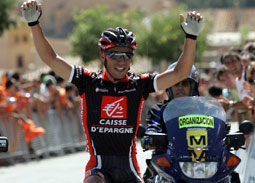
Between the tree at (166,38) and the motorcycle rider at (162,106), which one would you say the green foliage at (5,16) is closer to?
the motorcycle rider at (162,106)

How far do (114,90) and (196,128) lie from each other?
840 mm

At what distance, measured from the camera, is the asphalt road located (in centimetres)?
1230

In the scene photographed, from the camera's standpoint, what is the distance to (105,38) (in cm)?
604

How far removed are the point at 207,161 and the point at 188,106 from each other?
Result: 0.73 metres

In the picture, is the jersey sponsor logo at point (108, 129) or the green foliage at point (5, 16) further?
the green foliage at point (5, 16)

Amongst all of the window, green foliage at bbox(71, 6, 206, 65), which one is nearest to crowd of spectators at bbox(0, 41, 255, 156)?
green foliage at bbox(71, 6, 206, 65)

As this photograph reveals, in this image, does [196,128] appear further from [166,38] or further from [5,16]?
[166,38]

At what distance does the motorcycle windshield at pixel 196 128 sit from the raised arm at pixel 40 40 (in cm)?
96

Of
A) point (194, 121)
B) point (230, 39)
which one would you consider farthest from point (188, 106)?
point (230, 39)

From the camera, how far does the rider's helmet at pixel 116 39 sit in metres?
5.99

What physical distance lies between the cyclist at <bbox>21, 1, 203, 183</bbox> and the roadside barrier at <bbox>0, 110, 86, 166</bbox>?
9.23m

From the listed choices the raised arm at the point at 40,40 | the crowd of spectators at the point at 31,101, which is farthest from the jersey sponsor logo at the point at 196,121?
the crowd of spectators at the point at 31,101

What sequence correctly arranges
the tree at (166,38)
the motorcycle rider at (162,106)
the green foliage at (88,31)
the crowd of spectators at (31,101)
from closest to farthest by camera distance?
the motorcycle rider at (162,106), the crowd of spectators at (31,101), the green foliage at (88,31), the tree at (166,38)

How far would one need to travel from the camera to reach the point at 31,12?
603cm
